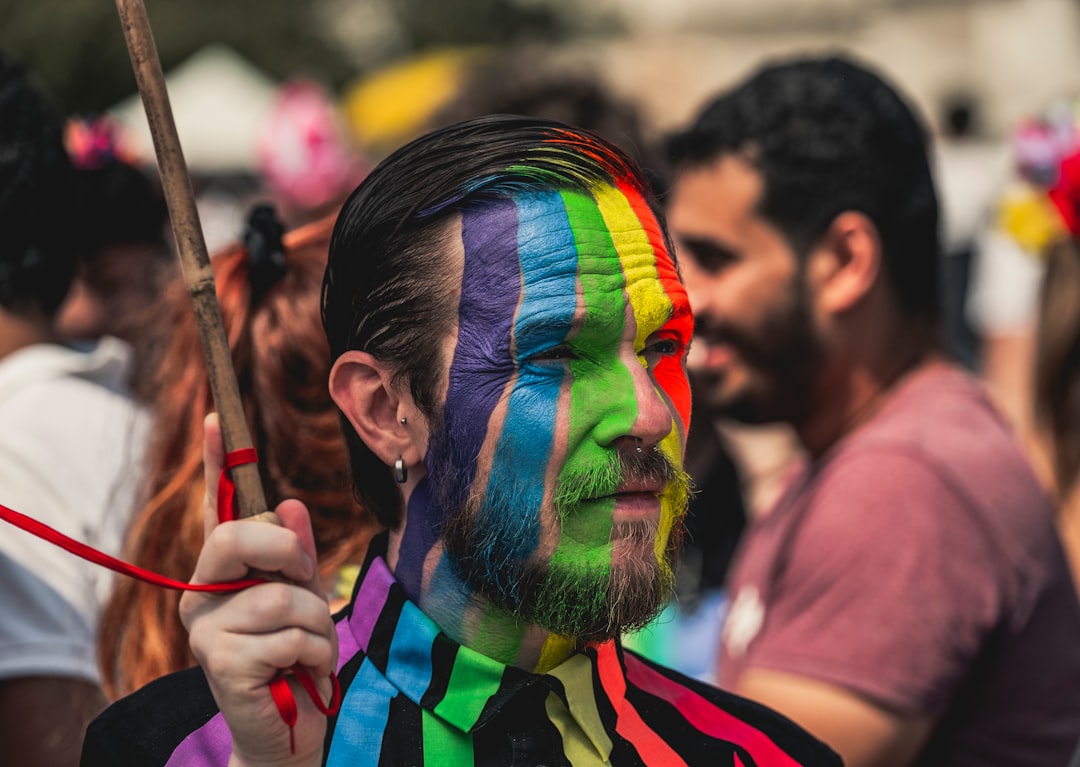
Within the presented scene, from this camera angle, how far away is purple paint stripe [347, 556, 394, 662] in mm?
1616

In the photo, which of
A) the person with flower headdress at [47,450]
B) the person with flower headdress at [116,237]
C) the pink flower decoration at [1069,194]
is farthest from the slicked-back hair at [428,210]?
the pink flower decoration at [1069,194]

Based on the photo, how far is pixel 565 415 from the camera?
1538 mm

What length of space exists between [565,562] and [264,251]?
42.7 inches

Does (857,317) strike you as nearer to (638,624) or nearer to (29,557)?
(638,624)

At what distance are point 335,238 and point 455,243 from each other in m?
0.21

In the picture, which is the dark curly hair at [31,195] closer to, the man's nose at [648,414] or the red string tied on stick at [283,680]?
the red string tied on stick at [283,680]

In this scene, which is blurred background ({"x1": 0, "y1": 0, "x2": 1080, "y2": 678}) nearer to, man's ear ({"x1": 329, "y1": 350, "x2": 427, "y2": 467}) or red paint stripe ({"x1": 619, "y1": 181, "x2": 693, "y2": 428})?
red paint stripe ({"x1": 619, "y1": 181, "x2": 693, "y2": 428})

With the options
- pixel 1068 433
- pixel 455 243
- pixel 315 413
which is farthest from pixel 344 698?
pixel 1068 433

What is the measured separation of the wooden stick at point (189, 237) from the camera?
1404 mm

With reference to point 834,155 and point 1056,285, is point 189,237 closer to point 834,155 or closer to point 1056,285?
point 834,155

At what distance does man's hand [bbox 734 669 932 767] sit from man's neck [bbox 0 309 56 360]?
5.65 ft

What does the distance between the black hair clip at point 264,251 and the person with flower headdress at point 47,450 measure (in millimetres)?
530

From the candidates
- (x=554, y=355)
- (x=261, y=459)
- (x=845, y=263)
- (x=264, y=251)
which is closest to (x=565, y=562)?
(x=554, y=355)

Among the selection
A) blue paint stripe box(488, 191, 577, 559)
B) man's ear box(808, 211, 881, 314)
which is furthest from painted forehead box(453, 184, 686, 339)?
man's ear box(808, 211, 881, 314)
